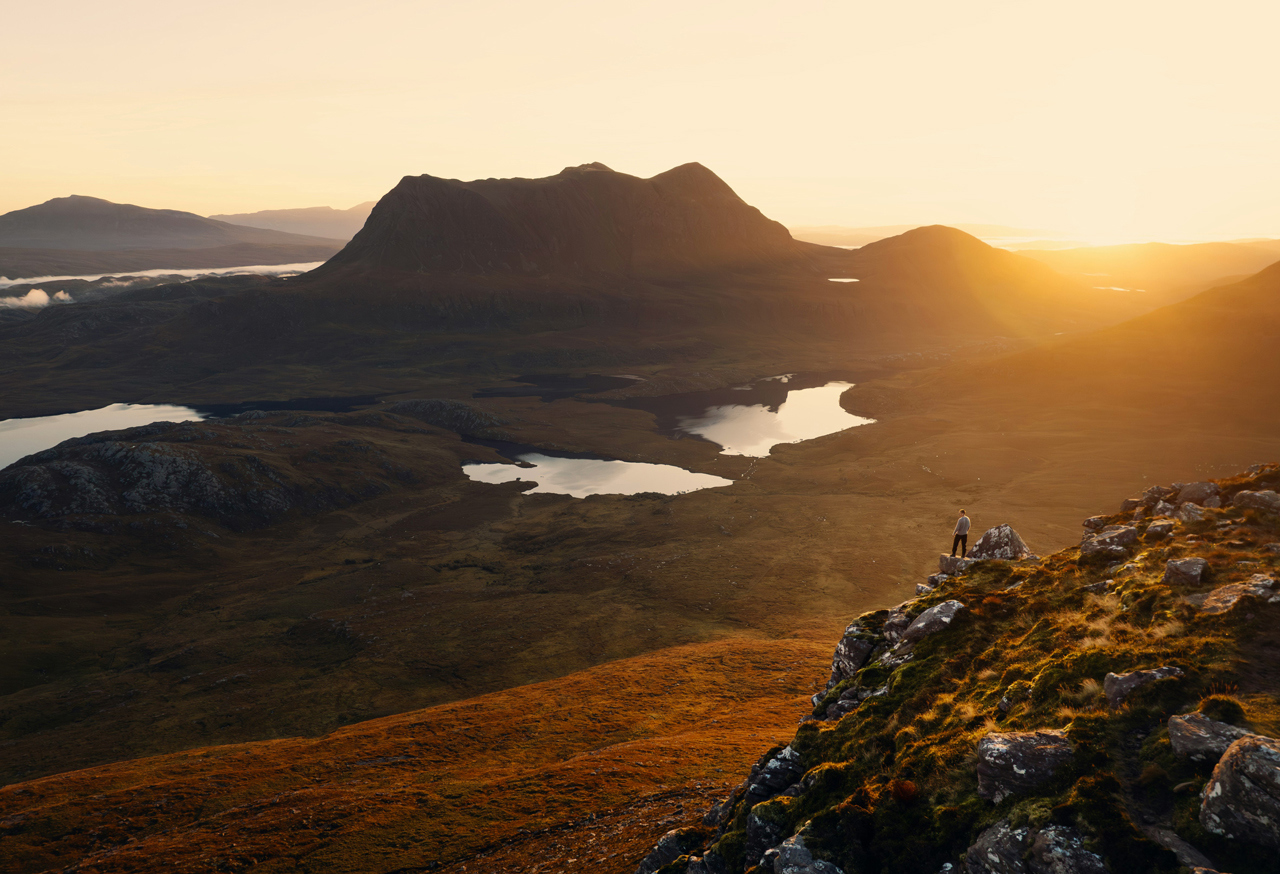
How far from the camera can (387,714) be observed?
81938 mm

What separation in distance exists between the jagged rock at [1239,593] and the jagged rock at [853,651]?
595 inches

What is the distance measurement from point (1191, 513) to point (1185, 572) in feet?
26.7

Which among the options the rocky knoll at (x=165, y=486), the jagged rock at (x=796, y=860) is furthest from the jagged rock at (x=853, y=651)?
the rocky knoll at (x=165, y=486)

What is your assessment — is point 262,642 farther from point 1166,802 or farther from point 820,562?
point 1166,802

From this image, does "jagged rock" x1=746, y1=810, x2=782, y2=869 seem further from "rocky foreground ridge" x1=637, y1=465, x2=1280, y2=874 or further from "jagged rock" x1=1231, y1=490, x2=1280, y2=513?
"jagged rock" x1=1231, y1=490, x2=1280, y2=513

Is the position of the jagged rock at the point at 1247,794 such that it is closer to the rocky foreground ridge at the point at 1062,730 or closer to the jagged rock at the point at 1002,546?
the rocky foreground ridge at the point at 1062,730

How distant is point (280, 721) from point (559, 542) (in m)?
74.6

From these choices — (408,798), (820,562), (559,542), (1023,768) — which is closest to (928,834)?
(1023,768)

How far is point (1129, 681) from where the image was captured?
71.9 ft

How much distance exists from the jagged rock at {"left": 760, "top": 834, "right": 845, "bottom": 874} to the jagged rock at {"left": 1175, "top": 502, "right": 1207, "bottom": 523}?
2473 centimetres

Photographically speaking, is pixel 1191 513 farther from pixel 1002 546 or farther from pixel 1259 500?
pixel 1002 546

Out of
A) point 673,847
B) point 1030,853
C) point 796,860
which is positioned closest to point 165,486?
point 673,847

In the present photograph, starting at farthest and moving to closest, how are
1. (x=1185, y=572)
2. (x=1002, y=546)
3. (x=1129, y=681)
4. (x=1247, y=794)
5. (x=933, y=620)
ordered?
(x=1002, y=546) < (x=933, y=620) < (x=1185, y=572) < (x=1129, y=681) < (x=1247, y=794)

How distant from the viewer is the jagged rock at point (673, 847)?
31.0 metres
